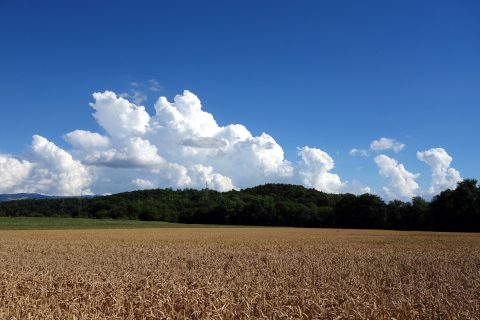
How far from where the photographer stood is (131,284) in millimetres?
10742

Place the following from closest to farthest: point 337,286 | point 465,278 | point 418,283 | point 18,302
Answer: point 18,302, point 337,286, point 418,283, point 465,278

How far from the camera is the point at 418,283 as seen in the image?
1344 cm

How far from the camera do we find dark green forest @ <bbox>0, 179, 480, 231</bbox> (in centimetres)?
9225

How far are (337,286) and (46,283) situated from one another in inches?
303

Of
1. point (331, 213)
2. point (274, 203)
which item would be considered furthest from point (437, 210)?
point (274, 203)

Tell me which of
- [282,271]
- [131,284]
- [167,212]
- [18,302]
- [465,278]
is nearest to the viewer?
[18,302]

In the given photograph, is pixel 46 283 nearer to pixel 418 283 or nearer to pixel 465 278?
pixel 418 283

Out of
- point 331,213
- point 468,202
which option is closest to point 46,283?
point 468,202

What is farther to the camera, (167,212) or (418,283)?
(167,212)

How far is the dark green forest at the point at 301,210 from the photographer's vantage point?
92.2 metres

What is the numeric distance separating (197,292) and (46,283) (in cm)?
429

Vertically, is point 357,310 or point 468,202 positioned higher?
point 468,202

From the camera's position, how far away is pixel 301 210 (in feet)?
403

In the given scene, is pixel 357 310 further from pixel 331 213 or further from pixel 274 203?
pixel 274 203
